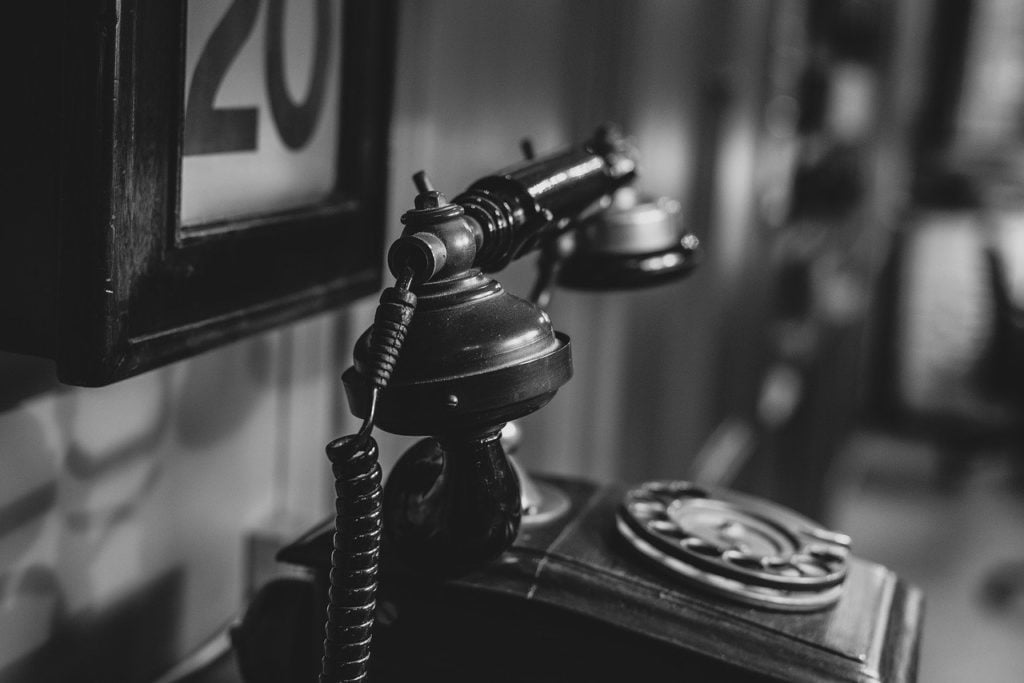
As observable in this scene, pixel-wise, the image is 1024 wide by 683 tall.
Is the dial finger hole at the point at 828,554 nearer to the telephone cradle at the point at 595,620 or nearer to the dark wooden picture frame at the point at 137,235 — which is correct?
the telephone cradle at the point at 595,620

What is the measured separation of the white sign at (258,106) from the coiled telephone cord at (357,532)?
0.82ft

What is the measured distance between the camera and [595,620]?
75cm

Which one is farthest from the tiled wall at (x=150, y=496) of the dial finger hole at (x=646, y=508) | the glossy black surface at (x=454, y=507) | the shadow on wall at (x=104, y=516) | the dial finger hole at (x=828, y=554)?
the dial finger hole at (x=828, y=554)

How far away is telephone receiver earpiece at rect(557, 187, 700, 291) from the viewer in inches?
37.3

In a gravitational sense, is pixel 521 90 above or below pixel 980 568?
above

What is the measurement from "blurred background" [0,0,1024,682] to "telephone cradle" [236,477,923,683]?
16 cm

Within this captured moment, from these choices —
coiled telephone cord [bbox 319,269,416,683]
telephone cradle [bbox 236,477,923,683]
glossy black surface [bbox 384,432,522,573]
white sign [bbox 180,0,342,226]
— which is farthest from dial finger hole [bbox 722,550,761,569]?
white sign [bbox 180,0,342,226]

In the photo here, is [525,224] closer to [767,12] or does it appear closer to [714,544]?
[714,544]

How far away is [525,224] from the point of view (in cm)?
71

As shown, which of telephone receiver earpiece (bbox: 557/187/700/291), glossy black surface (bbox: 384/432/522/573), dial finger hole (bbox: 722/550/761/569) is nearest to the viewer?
glossy black surface (bbox: 384/432/522/573)

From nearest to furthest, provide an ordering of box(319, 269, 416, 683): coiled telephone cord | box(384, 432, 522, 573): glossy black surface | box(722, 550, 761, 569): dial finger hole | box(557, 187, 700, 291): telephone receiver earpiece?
box(319, 269, 416, 683): coiled telephone cord → box(384, 432, 522, 573): glossy black surface → box(722, 550, 761, 569): dial finger hole → box(557, 187, 700, 291): telephone receiver earpiece

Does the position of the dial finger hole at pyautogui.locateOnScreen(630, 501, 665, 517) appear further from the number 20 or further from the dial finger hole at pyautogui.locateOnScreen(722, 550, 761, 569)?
the number 20

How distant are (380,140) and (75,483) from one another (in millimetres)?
418

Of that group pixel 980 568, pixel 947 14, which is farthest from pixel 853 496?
pixel 947 14
